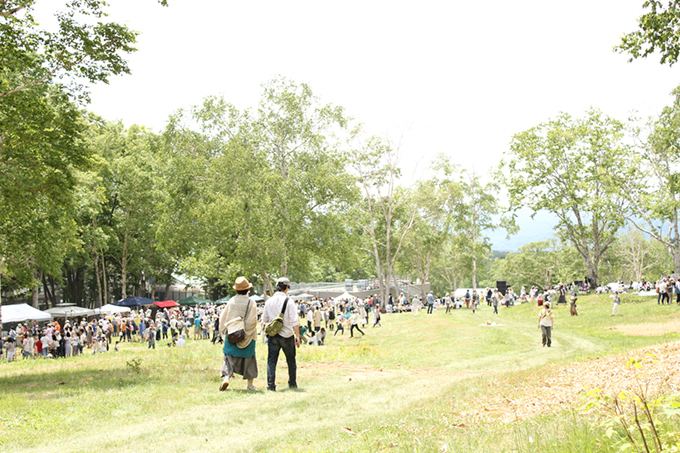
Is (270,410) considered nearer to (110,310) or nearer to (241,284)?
(241,284)

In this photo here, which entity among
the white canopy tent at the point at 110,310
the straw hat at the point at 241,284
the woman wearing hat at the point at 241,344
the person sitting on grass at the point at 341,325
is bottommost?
the person sitting on grass at the point at 341,325

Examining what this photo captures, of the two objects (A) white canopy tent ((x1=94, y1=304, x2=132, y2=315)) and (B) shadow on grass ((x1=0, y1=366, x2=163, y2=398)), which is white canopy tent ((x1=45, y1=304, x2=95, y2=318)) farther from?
(B) shadow on grass ((x1=0, y1=366, x2=163, y2=398))

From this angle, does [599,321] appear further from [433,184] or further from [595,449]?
[595,449]

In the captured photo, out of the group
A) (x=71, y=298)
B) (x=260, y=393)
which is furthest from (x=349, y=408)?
(x=71, y=298)

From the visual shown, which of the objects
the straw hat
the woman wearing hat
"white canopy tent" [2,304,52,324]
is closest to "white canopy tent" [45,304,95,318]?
"white canopy tent" [2,304,52,324]

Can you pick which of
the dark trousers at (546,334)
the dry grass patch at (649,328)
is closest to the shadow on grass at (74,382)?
the dark trousers at (546,334)

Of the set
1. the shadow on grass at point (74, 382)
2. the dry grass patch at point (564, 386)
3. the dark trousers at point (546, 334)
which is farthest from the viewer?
the dark trousers at point (546, 334)

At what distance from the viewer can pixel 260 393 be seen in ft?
25.6

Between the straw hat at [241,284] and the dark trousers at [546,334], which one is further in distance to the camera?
the dark trousers at [546,334]

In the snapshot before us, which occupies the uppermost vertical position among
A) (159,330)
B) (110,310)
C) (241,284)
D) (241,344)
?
(241,284)

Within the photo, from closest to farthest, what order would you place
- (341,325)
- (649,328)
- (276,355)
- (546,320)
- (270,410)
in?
1. (270,410)
2. (276,355)
3. (546,320)
4. (649,328)
5. (341,325)

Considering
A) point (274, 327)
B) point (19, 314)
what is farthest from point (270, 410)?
point (19, 314)

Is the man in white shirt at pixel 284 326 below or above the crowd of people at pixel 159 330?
above

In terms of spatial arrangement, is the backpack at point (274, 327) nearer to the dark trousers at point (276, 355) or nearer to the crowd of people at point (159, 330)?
the dark trousers at point (276, 355)
